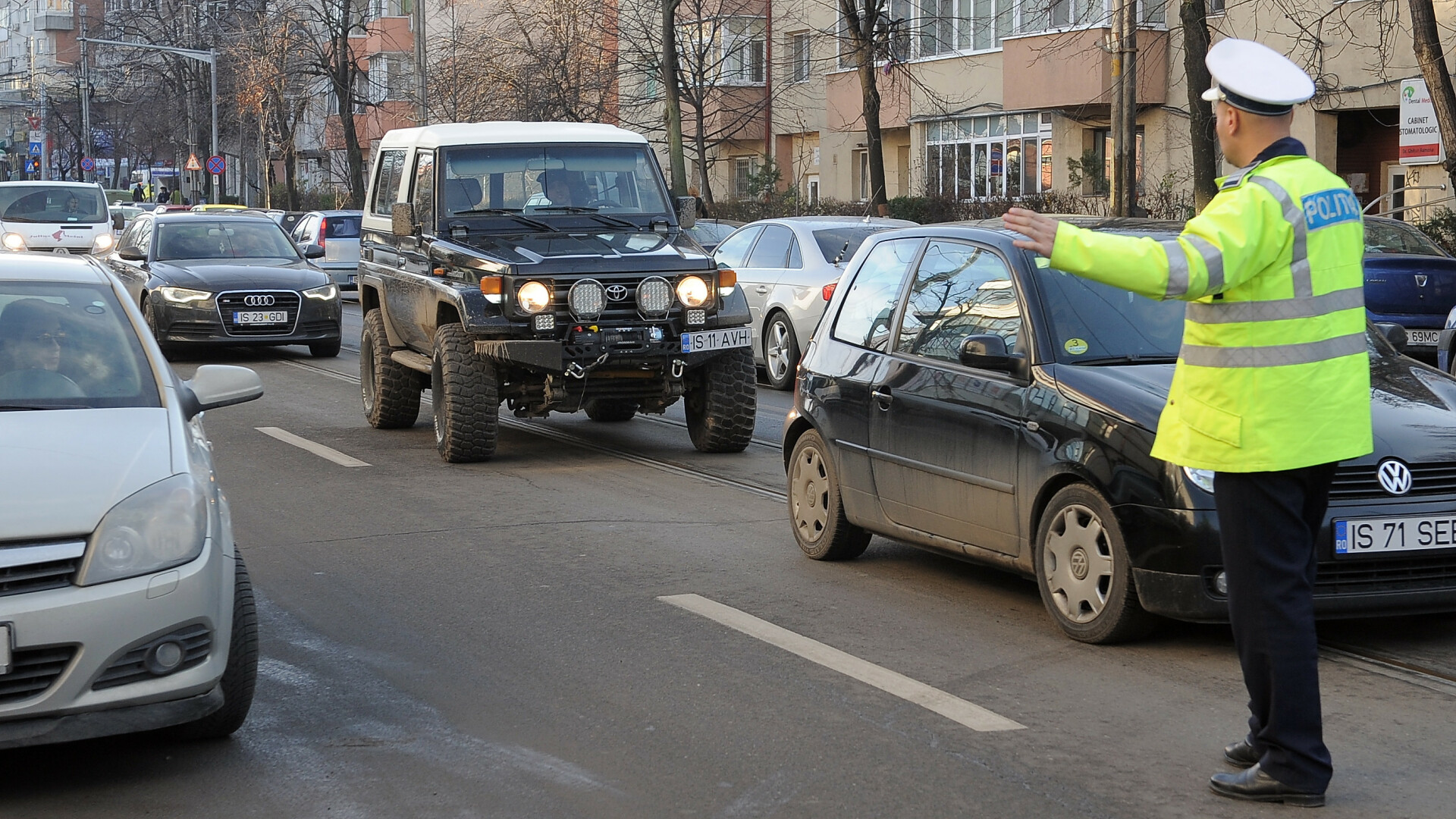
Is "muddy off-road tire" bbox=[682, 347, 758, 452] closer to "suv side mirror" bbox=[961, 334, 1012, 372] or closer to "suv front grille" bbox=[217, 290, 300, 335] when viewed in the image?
"suv side mirror" bbox=[961, 334, 1012, 372]

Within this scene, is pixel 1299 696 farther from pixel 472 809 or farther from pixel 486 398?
pixel 486 398

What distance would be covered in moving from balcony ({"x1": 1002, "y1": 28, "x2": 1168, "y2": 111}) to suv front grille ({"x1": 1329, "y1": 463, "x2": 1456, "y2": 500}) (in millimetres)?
27488

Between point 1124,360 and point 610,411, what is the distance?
25.2 feet

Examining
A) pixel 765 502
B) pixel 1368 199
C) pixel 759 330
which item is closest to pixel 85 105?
pixel 1368 199

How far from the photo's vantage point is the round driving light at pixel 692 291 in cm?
1121

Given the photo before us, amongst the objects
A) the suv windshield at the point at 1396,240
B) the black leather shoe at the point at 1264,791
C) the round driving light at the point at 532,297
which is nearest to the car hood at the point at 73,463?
the black leather shoe at the point at 1264,791

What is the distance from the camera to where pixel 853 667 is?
19.7 feet

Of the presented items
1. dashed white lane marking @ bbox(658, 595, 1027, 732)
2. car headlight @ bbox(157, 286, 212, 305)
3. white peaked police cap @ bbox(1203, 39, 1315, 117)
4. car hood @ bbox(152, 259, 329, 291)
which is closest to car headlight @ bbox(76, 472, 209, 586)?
dashed white lane marking @ bbox(658, 595, 1027, 732)

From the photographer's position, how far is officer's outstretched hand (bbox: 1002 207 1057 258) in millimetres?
4250

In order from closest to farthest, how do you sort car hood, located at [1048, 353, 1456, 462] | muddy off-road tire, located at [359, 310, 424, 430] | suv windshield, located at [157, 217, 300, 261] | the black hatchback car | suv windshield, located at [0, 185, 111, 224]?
the black hatchback car → car hood, located at [1048, 353, 1456, 462] → muddy off-road tire, located at [359, 310, 424, 430] → suv windshield, located at [157, 217, 300, 261] → suv windshield, located at [0, 185, 111, 224]

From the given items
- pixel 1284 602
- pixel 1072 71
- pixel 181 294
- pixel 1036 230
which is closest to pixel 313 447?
pixel 181 294

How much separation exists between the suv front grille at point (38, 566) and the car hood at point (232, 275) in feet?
49.9

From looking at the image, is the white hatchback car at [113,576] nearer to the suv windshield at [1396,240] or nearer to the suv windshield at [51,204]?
the suv windshield at [1396,240]

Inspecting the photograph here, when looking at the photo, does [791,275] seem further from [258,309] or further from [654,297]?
[258,309]
